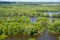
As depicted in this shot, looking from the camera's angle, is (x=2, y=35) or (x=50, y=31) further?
(x=50, y=31)

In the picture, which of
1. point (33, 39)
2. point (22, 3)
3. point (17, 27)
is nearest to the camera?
point (33, 39)

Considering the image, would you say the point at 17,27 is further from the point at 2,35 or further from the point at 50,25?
the point at 50,25

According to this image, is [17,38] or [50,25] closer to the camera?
[17,38]

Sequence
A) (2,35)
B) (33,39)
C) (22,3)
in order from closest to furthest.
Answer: (33,39) < (2,35) < (22,3)

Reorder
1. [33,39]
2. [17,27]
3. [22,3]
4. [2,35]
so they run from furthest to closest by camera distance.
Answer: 1. [22,3]
2. [17,27]
3. [2,35]
4. [33,39]

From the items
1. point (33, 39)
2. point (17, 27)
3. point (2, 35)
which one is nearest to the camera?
point (33, 39)

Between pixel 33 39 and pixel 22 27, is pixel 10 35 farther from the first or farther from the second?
pixel 33 39

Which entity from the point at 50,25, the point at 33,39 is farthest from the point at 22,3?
the point at 33,39

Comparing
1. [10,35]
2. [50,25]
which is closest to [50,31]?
[50,25]
